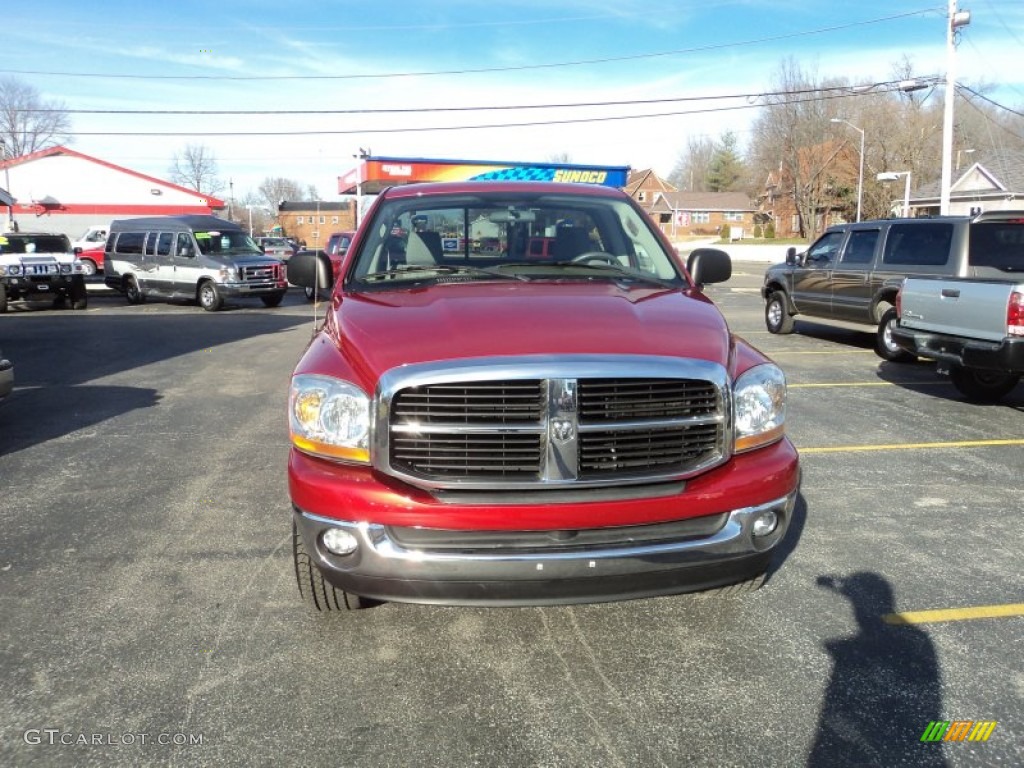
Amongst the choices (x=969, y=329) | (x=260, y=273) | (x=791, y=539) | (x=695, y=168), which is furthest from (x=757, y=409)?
(x=695, y=168)

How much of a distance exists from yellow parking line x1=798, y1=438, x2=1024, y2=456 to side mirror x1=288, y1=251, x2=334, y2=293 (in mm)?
3811

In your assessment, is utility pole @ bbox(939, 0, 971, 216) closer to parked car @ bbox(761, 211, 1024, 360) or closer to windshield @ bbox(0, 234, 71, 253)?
parked car @ bbox(761, 211, 1024, 360)

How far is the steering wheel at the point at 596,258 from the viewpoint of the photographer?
4.14 metres

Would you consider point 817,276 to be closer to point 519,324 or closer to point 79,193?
point 519,324

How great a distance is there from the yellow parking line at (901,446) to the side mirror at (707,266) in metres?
2.21

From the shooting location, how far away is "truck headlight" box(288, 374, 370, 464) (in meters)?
2.79

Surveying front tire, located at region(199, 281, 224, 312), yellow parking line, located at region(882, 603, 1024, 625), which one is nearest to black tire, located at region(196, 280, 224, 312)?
front tire, located at region(199, 281, 224, 312)

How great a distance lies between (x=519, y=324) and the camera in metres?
2.96

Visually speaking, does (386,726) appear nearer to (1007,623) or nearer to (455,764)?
(455,764)

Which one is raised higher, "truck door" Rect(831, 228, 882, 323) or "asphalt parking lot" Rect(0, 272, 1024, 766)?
"truck door" Rect(831, 228, 882, 323)

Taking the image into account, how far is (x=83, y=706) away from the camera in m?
2.75

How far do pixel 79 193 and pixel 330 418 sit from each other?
53936mm

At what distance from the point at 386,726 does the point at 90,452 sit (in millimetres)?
4443

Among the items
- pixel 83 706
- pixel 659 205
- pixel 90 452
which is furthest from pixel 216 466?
pixel 659 205
